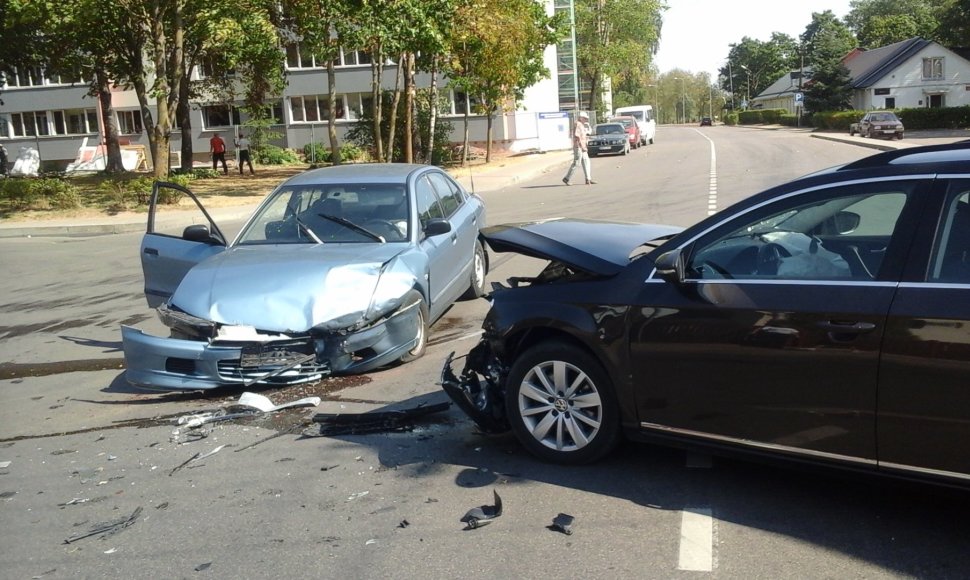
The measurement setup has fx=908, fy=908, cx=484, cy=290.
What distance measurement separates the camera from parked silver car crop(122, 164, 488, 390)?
6.60 metres

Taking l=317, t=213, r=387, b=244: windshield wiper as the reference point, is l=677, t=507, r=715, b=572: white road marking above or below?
below

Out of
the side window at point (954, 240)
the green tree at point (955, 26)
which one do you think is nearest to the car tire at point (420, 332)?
the side window at point (954, 240)

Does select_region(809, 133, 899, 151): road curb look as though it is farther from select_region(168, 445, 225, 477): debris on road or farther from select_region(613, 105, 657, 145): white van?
select_region(168, 445, 225, 477): debris on road

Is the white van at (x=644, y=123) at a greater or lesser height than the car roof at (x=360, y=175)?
greater

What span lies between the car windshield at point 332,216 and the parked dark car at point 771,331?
269 cm

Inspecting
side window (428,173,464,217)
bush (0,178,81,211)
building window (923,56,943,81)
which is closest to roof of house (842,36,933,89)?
building window (923,56,943,81)

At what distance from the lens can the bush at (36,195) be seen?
24312mm

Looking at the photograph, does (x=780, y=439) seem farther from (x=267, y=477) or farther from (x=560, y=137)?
(x=560, y=137)

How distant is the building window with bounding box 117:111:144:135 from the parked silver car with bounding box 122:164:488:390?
163 feet

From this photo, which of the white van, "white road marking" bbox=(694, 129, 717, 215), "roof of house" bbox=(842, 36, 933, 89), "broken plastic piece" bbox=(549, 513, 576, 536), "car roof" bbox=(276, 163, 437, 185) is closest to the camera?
"broken plastic piece" bbox=(549, 513, 576, 536)

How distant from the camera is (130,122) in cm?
5447

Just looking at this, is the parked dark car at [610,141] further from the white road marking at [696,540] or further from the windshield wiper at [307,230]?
the white road marking at [696,540]

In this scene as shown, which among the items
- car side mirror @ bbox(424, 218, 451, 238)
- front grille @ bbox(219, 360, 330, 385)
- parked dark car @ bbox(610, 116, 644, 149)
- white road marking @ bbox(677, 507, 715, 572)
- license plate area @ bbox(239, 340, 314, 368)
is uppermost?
parked dark car @ bbox(610, 116, 644, 149)

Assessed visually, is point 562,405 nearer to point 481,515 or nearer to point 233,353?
point 481,515
